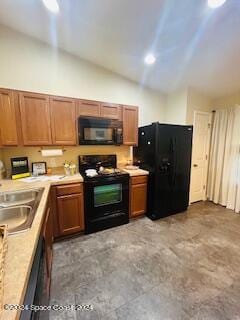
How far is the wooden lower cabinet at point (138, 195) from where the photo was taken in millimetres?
2883

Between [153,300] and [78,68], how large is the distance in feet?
11.1

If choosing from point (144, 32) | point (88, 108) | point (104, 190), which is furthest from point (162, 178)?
point (144, 32)

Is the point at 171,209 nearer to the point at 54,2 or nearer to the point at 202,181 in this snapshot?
the point at 202,181

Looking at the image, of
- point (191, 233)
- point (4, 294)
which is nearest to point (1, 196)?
point (4, 294)

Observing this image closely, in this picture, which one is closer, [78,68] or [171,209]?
[78,68]

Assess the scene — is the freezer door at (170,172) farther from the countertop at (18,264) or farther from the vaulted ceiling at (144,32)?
the countertop at (18,264)

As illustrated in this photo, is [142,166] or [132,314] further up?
[142,166]

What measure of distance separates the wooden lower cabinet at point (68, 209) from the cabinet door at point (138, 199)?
931 millimetres

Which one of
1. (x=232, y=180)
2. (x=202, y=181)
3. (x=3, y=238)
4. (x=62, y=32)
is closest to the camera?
(x=3, y=238)

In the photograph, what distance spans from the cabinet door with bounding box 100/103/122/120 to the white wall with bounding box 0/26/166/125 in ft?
1.33

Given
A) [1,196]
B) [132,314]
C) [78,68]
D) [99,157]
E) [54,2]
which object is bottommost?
[132,314]

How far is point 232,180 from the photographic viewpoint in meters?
3.48

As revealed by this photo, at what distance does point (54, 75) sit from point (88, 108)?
80 centimetres

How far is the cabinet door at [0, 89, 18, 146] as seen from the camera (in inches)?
83.4
